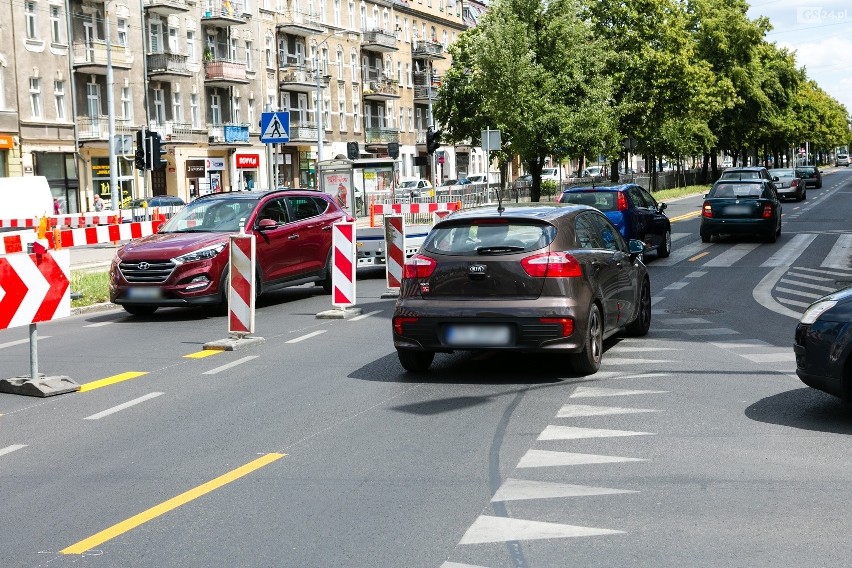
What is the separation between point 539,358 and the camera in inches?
438

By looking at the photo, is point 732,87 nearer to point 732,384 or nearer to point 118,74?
point 118,74

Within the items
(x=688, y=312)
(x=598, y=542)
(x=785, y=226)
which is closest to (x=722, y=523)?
(x=598, y=542)

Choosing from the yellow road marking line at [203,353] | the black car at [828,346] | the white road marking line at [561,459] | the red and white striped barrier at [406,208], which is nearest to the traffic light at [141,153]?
the red and white striped barrier at [406,208]

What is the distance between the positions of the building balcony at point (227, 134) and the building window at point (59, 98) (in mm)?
10367

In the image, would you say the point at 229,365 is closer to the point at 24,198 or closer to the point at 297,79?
the point at 24,198

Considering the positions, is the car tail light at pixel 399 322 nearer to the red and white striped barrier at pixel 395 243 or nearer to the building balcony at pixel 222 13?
the red and white striped barrier at pixel 395 243

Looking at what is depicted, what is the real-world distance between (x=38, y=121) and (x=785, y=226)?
Result: 1208 inches

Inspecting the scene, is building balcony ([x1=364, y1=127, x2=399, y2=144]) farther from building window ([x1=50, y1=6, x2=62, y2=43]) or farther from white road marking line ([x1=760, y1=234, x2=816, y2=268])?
white road marking line ([x1=760, y1=234, x2=816, y2=268])

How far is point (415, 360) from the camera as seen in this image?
1017 centimetres

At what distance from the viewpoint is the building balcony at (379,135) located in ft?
253

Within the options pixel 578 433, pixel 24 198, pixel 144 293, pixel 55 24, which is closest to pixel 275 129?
pixel 24 198

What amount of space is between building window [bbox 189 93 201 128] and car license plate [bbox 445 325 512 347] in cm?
5102

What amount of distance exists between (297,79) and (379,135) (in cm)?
1153

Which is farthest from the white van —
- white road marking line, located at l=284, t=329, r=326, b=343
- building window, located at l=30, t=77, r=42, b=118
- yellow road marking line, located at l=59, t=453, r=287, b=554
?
yellow road marking line, located at l=59, t=453, r=287, b=554
